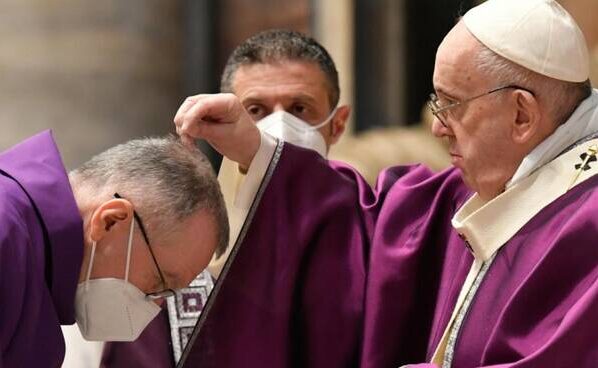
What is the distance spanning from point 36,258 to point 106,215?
19 cm

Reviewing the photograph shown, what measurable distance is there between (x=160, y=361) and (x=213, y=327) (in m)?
0.21

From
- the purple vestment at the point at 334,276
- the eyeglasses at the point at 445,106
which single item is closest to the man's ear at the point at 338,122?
the purple vestment at the point at 334,276

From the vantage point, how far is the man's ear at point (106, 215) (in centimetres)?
265

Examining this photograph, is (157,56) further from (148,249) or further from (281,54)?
(148,249)

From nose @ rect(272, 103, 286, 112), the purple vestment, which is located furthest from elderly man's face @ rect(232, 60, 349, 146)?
the purple vestment

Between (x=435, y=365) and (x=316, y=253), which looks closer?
(x=435, y=365)

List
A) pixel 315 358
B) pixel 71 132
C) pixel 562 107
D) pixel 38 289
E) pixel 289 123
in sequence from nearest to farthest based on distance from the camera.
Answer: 1. pixel 38 289
2. pixel 562 107
3. pixel 315 358
4. pixel 289 123
5. pixel 71 132

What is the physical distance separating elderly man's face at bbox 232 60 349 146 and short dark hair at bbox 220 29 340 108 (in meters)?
0.02

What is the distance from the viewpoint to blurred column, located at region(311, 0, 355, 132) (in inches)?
263

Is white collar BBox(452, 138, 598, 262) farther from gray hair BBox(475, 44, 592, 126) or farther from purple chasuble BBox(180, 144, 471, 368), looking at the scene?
purple chasuble BBox(180, 144, 471, 368)

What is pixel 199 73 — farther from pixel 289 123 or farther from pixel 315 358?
pixel 315 358

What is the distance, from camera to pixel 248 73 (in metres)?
3.66

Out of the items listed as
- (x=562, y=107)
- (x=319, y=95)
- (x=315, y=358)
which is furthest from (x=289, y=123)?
(x=562, y=107)

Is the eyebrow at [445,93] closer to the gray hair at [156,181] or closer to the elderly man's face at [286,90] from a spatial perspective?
the gray hair at [156,181]
